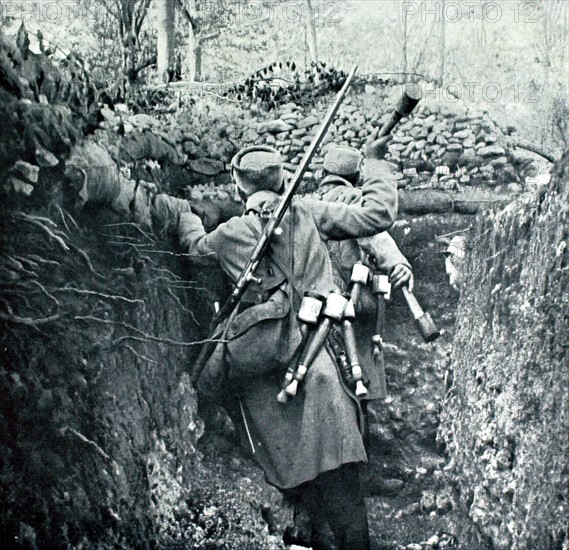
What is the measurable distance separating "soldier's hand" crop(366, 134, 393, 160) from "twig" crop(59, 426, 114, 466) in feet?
6.91

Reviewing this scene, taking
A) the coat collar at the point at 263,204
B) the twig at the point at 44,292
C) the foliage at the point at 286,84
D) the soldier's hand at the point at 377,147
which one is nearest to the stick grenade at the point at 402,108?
the soldier's hand at the point at 377,147

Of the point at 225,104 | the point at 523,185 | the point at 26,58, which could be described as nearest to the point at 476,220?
the point at 523,185

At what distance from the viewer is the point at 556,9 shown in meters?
4.81

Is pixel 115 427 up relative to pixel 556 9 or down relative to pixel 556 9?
down

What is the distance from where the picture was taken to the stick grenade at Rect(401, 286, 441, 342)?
4520mm

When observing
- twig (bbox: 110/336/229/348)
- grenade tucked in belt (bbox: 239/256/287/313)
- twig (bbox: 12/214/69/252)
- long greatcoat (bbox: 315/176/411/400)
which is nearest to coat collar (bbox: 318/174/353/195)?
long greatcoat (bbox: 315/176/411/400)

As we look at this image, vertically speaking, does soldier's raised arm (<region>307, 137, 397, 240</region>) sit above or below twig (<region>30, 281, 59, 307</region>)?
above

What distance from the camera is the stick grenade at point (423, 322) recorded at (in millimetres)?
4520

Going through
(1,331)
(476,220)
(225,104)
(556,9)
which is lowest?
(1,331)

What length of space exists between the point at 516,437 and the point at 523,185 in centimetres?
146

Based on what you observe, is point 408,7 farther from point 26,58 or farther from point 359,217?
point 26,58

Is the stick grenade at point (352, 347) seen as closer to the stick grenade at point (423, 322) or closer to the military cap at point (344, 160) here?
the stick grenade at point (423, 322)

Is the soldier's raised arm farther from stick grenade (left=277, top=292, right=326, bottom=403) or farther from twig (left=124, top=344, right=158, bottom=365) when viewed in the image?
twig (left=124, top=344, right=158, bottom=365)

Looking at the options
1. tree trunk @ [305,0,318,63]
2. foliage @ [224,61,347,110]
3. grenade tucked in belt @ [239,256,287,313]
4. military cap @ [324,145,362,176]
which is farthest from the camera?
tree trunk @ [305,0,318,63]
